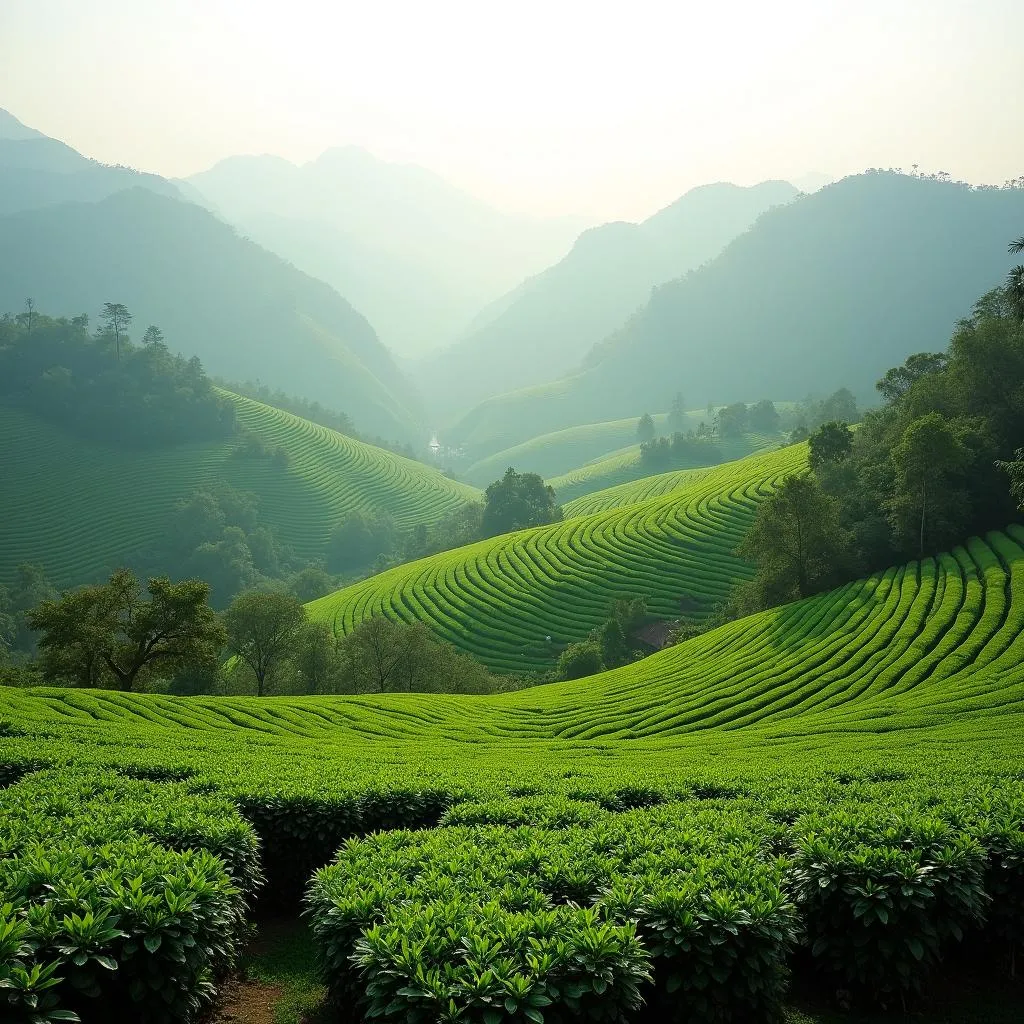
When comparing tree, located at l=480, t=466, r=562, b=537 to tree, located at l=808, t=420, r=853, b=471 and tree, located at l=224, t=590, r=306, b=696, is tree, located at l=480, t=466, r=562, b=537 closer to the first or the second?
tree, located at l=808, t=420, r=853, b=471

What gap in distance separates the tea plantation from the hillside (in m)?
119

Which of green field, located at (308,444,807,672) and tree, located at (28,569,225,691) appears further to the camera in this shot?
green field, located at (308,444,807,672)

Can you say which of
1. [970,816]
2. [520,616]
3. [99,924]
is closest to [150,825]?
[99,924]

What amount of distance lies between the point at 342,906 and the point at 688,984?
3.66 meters

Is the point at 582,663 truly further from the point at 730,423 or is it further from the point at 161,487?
the point at 730,423

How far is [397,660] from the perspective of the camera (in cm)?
5403

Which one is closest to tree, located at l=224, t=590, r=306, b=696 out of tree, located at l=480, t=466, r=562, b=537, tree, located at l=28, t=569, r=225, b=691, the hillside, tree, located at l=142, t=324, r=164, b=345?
tree, located at l=28, t=569, r=225, b=691

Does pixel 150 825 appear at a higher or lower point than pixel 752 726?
higher

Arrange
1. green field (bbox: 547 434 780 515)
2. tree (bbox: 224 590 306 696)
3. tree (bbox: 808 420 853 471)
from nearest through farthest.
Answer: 1. tree (bbox: 224 590 306 696)
2. tree (bbox: 808 420 853 471)
3. green field (bbox: 547 434 780 515)

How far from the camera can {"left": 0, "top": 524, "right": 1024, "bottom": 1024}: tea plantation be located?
6770mm

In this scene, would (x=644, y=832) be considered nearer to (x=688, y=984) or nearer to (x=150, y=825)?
(x=688, y=984)

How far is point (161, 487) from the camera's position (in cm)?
14150

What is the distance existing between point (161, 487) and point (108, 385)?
3022 centimetres

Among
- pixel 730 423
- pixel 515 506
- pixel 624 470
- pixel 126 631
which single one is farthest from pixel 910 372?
pixel 730 423
